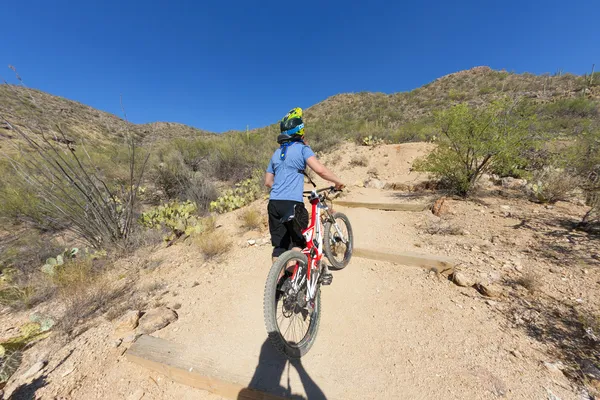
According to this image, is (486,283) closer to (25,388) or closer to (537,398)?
(537,398)

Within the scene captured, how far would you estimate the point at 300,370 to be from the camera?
186 centimetres

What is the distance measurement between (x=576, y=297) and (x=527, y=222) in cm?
196

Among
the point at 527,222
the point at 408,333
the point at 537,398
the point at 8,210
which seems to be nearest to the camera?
the point at 537,398

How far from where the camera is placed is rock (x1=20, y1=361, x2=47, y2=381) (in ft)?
6.23

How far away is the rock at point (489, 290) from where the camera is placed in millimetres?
2344

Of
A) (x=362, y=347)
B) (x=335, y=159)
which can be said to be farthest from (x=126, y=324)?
(x=335, y=159)

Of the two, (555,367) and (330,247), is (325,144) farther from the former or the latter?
(555,367)

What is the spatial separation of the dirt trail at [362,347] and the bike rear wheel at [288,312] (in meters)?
0.14

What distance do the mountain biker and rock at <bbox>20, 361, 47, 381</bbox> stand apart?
2309 millimetres

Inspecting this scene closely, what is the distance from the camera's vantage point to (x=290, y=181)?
7.33ft

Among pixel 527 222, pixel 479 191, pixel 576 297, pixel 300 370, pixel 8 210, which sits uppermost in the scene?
pixel 8 210

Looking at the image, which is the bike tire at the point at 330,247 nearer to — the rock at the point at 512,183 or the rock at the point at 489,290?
the rock at the point at 489,290

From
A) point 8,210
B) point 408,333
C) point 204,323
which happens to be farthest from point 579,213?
point 8,210

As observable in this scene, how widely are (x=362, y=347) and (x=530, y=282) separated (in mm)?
1966
